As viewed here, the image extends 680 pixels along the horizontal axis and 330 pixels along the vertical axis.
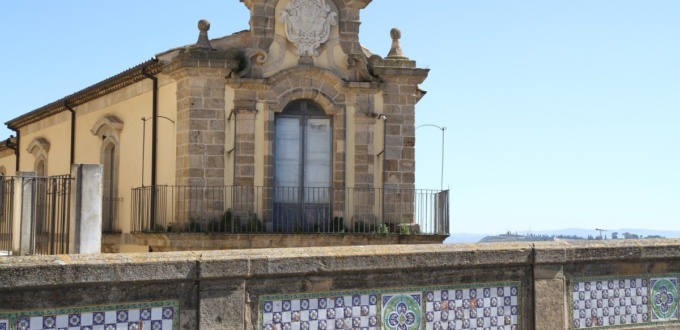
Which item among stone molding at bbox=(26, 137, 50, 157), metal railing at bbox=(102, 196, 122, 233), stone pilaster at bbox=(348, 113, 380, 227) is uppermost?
stone molding at bbox=(26, 137, 50, 157)

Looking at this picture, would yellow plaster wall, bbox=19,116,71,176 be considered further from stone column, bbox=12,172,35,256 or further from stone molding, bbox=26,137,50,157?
stone column, bbox=12,172,35,256

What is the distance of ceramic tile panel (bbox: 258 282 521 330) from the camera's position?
7788 mm

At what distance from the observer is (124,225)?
2377 centimetres

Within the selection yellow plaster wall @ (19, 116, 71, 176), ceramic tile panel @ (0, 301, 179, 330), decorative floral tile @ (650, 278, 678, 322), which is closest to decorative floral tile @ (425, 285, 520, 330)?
decorative floral tile @ (650, 278, 678, 322)

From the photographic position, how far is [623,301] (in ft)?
31.3

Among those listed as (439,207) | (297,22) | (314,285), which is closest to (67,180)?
(314,285)

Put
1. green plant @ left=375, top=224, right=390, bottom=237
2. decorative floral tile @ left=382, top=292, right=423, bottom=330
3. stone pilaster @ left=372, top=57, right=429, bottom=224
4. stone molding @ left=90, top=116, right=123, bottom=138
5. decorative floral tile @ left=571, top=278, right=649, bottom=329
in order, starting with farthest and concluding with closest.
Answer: stone molding @ left=90, top=116, right=123, bottom=138
stone pilaster @ left=372, top=57, right=429, bottom=224
green plant @ left=375, top=224, right=390, bottom=237
decorative floral tile @ left=571, top=278, right=649, bottom=329
decorative floral tile @ left=382, top=292, right=423, bottom=330

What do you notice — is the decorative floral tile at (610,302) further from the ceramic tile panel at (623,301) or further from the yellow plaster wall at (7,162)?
the yellow plaster wall at (7,162)

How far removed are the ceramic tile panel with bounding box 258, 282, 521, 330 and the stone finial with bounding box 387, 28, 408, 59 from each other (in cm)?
1336

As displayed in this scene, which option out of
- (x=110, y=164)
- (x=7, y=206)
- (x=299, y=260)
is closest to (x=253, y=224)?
(x=110, y=164)

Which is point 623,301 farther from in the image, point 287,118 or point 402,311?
point 287,118

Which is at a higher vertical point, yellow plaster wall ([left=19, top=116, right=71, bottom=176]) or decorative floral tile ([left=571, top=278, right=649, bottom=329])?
yellow plaster wall ([left=19, top=116, right=71, bottom=176])

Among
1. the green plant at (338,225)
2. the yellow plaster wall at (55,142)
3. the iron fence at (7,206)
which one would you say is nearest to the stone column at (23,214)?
the iron fence at (7,206)

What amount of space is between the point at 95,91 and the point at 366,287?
18.8m
